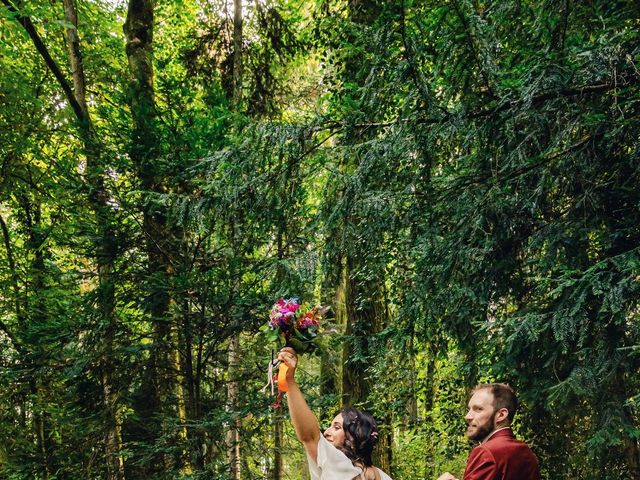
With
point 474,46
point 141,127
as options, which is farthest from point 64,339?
point 474,46

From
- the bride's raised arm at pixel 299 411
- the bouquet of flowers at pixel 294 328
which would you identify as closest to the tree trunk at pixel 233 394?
the bouquet of flowers at pixel 294 328

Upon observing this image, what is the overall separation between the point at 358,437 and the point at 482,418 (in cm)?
69

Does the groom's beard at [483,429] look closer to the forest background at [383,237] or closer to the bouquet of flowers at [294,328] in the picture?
the bouquet of flowers at [294,328]

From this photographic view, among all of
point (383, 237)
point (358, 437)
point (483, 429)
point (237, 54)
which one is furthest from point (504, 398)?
point (237, 54)

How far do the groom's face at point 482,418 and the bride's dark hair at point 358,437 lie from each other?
527mm

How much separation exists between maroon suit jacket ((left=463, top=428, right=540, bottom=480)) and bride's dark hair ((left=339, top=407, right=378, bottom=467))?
1.82ft

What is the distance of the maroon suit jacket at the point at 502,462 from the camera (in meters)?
3.11

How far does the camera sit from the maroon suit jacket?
3107 millimetres

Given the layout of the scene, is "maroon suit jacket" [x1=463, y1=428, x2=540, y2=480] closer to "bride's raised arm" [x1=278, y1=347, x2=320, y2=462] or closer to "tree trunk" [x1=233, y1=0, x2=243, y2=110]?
"bride's raised arm" [x1=278, y1=347, x2=320, y2=462]

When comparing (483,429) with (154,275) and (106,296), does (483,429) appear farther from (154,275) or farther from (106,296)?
(106,296)

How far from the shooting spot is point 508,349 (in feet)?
17.2

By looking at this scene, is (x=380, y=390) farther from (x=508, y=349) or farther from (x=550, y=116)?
(x=550, y=116)

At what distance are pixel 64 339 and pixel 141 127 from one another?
261 cm

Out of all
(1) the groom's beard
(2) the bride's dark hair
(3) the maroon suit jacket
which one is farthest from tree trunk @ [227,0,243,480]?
(3) the maroon suit jacket
